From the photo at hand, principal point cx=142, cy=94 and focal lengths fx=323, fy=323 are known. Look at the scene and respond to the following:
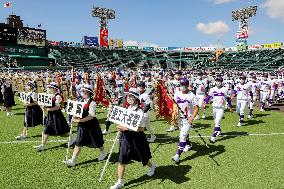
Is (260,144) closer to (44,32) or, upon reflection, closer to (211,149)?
(211,149)

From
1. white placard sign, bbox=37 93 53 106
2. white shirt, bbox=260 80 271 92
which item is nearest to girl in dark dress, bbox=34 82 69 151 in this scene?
white placard sign, bbox=37 93 53 106

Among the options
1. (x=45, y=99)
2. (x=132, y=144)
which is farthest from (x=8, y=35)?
(x=132, y=144)

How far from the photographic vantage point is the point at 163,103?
14148mm

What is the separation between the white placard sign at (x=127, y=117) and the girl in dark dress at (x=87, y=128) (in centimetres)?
148

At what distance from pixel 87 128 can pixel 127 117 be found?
2190 millimetres

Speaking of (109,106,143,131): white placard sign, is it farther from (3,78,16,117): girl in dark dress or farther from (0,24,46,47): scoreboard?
(0,24,46,47): scoreboard

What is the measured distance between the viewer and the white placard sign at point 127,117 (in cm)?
746

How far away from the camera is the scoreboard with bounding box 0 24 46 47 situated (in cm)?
6238

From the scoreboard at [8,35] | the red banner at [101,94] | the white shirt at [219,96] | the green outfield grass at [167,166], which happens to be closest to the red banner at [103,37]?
the scoreboard at [8,35]

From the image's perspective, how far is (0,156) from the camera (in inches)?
407

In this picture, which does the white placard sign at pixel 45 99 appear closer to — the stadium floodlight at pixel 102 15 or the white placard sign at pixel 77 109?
the white placard sign at pixel 77 109

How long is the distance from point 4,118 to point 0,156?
8.55 m

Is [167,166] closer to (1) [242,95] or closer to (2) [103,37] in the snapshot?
(1) [242,95]

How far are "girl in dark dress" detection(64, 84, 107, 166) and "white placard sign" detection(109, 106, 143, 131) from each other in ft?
4.86
